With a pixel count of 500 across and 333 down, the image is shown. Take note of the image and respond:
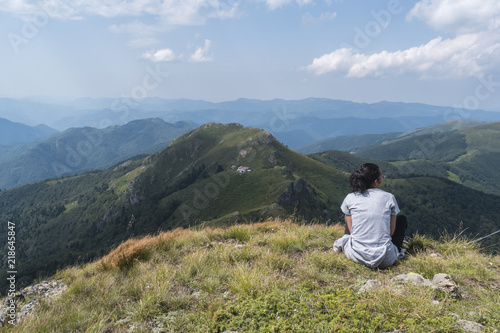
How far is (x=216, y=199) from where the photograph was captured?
344ft

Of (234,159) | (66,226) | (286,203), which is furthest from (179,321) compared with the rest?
(66,226)

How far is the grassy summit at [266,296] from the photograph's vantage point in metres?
3.55

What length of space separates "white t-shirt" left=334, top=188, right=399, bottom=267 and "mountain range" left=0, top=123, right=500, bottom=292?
6465 cm

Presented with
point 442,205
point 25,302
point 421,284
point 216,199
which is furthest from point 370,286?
point 442,205

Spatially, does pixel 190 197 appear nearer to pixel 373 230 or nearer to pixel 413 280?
pixel 373 230

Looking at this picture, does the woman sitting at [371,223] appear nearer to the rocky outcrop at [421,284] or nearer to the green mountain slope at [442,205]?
the rocky outcrop at [421,284]

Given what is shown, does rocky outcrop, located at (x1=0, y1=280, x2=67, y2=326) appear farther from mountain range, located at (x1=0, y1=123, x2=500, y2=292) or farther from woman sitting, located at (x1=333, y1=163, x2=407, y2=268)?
mountain range, located at (x1=0, y1=123, x2=500, y2=292)

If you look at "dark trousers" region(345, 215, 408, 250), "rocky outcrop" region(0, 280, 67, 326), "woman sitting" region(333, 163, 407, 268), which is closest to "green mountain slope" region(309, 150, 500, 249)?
"dark trousers" region(345, 215, 408, 250)

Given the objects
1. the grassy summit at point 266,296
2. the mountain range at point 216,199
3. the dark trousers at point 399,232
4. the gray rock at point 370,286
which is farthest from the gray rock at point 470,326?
the mountain range at point 216,199

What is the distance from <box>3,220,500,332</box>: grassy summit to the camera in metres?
3.55

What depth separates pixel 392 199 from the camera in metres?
5.87

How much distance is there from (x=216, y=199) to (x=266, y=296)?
103m

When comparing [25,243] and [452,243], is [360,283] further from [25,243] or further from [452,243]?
[25,243]

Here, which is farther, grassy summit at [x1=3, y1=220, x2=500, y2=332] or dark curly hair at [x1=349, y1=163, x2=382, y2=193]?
dark curly hair at [x1=349, y1=163, x2=382, y2=193]
